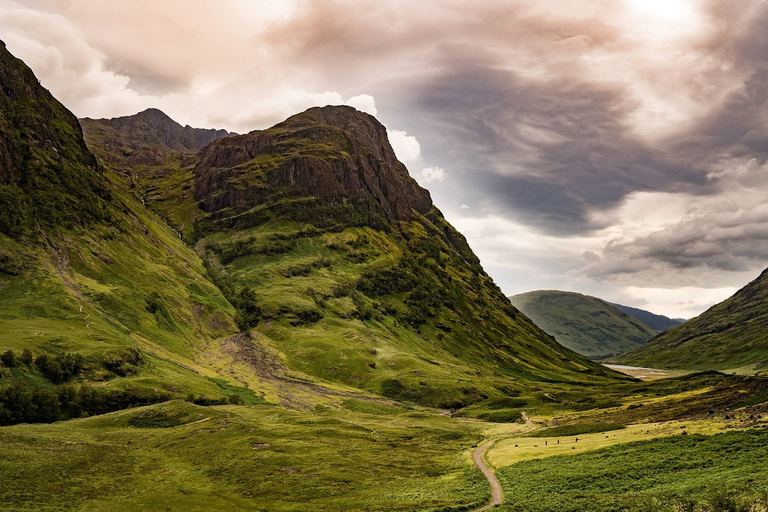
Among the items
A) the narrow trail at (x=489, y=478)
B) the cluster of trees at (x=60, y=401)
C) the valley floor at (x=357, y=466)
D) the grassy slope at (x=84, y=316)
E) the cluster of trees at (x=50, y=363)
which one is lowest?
the narrow trail at (x=489, y=478)

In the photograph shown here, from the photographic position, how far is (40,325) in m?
129

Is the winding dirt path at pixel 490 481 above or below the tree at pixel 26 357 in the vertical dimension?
below

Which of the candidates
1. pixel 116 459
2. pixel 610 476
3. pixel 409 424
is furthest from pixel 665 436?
pixel 116 459

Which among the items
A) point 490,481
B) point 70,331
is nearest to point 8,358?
point 70,331

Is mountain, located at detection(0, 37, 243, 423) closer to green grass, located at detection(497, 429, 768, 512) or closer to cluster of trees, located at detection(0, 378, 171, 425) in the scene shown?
cluster of trees, located at detection(0, 378, 171, 425)

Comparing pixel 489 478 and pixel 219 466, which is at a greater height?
pixel 219 466

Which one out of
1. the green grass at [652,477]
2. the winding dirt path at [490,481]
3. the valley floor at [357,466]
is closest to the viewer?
the green grass at [652,477]

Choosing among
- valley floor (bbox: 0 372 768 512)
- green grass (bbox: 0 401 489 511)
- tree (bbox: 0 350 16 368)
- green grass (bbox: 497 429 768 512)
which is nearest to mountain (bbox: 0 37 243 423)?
tree (bbox: 0 350 16 368)

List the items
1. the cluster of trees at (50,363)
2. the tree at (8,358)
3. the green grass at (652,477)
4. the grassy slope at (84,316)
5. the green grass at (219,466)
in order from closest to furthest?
the green grass at (652,477)
the green grass at (219,466)
the tree at (8,358)
the cluster of trees at (50,363)
the grassy slope at (84,316)

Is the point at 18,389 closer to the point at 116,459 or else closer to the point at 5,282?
the point at 116,459

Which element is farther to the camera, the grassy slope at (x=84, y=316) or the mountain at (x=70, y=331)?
the grassy slope at (x=84, y=316)

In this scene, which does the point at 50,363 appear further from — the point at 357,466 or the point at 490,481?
the point at 490,481

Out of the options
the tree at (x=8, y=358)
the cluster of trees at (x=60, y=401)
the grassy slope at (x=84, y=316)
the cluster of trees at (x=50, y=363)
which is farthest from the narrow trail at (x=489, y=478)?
the tree at (x=8, y=358)

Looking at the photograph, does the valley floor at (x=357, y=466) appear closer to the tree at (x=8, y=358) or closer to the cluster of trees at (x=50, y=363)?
the cluster of trees at (x=50, y=363)
